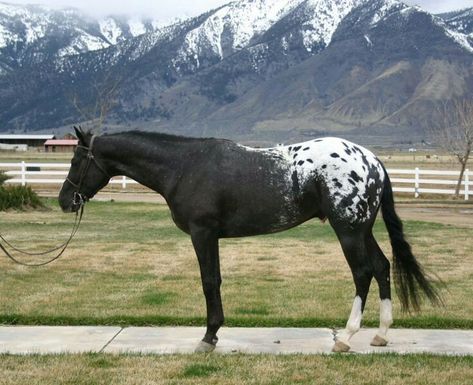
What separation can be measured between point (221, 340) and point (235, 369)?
129cm

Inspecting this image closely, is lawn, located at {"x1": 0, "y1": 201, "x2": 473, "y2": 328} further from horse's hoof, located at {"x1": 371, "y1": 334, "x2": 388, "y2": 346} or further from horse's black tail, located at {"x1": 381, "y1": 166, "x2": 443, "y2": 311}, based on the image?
horse's hoof, located at {"x1": 371, "y1": 334, "x2": 388, "y2": 346}

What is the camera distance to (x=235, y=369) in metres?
6.90

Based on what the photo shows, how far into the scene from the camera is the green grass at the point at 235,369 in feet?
21.4

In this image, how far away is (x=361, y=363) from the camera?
23.2ft

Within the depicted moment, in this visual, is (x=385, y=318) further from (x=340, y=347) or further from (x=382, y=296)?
(x=340, y=347)

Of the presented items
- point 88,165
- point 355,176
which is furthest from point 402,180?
point 88,165

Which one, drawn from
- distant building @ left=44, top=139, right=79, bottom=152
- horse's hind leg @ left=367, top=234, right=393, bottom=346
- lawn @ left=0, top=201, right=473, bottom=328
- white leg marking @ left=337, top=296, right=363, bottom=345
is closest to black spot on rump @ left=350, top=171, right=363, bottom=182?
horse's hind leg @ left=367, top=234, right=393, bottom=346

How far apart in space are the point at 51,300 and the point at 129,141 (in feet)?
10.5

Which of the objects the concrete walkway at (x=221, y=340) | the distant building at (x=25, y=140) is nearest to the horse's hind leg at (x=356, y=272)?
the concrete walkway at (x=221, y=340)

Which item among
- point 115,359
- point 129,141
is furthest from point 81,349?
point 129,141

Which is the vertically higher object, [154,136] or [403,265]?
[154,136]

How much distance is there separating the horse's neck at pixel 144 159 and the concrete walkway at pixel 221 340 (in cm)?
Answer: 161

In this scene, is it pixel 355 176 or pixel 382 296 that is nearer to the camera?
pixel 355 176

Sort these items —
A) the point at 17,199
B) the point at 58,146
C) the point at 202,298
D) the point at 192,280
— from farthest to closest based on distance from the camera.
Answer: the point at 58,146
the point at 17,199
the point at 192,280
the point at 202,298
